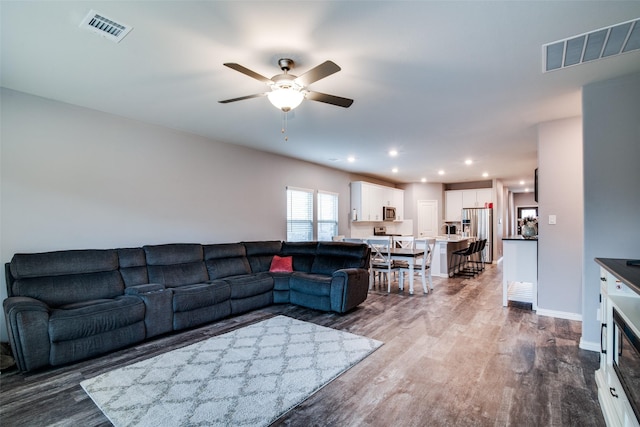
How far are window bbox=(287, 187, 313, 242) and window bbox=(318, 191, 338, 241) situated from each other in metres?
0.34

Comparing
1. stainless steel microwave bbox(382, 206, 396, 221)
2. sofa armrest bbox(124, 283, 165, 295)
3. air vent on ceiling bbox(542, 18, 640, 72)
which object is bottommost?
sofa armrest bbox(124, 283, 165, 295)

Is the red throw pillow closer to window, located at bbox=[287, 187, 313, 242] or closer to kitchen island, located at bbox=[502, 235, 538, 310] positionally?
window, located at bbox=[287, 187, 313, 242]

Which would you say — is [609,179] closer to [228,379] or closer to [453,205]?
[228,379]

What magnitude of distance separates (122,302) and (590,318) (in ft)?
15.7

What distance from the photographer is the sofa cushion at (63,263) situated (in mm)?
2959

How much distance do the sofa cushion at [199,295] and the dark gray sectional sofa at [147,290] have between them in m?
0.01

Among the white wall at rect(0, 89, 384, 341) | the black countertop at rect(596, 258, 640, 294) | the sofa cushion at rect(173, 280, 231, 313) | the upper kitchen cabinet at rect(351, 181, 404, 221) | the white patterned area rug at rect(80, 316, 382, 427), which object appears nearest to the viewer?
the black countertop at rect(596, 258, 640, 294)

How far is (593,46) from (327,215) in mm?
5528

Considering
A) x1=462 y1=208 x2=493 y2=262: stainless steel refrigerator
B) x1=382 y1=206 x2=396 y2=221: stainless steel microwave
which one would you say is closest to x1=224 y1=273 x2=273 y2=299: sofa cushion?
x1=382 y1=206 x2=396 y2=221: stainless steel microwave

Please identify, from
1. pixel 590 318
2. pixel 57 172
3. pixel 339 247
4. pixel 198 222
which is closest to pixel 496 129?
pixel 590 318

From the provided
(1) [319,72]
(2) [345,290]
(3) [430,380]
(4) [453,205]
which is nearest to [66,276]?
(2) [345,290]

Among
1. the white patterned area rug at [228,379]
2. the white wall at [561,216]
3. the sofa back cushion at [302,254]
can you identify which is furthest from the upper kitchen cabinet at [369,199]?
the white patterned area rug at [228,379]

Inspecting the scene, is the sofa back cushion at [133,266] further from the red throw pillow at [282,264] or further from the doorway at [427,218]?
the doorway at [427,218]

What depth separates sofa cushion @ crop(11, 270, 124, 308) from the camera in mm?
2947
